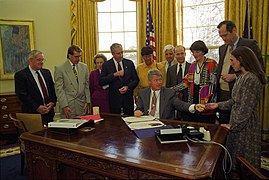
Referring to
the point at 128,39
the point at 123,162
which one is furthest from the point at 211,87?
the point at 128,39

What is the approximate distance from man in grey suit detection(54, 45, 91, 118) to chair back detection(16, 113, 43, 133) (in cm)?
53

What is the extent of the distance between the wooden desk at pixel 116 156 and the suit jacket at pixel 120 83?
1.08m

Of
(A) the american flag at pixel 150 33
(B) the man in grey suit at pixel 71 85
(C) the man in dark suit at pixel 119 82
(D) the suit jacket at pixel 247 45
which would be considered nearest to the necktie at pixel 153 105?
(C) the man in dark suit at pixel 119 82

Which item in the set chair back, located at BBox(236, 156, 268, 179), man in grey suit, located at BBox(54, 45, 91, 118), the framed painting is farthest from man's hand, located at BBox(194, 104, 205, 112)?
the framed painting

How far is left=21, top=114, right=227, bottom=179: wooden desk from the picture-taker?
154 cm

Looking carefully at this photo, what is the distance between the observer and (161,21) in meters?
5.29

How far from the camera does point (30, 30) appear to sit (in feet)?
18.3

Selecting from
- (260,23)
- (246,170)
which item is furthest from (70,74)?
(260,23)

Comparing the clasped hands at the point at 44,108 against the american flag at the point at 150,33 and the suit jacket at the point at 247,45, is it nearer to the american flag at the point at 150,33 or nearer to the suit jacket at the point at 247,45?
the suit jacket at the point at 247,45

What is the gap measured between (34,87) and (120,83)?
1193 mm

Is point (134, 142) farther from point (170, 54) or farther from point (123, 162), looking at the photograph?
point (170, 54)

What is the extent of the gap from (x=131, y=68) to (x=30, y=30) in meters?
3.21

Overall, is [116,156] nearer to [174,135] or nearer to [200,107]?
[174,135]

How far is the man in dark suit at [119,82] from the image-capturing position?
11.5 feet
